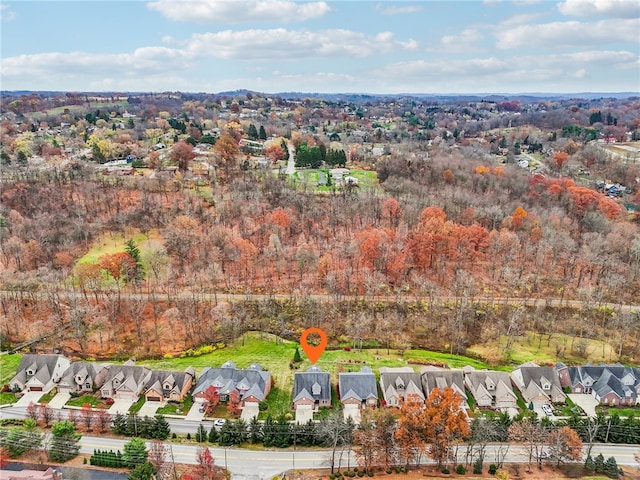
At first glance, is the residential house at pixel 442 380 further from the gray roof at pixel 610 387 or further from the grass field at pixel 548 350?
the gray roof at pixel 610 387

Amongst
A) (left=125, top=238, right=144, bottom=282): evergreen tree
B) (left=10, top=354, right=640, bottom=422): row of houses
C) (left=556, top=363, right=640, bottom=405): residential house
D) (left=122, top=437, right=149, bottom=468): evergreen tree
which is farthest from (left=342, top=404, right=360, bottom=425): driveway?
(left=125, top=238, right=144, bottom=282): evergreen tree

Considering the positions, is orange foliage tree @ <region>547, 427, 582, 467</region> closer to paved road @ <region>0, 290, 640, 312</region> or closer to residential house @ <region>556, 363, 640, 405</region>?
residential house @ <region>556, 363, 640, 405</region>

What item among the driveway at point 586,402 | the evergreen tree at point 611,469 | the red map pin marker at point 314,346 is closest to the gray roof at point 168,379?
the red map pin marker at point 314,346

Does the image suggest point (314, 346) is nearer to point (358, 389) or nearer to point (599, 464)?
point (358, 389)

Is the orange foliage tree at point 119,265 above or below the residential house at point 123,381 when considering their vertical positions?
above

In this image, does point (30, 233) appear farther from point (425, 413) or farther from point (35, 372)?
point (425, 413)

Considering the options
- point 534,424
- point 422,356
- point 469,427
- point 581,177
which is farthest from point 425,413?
point 581,177
